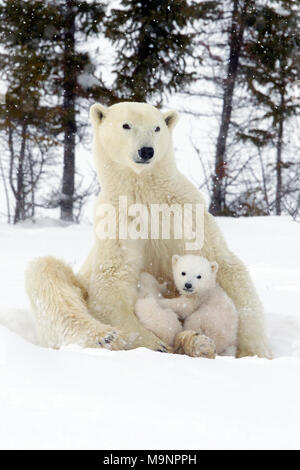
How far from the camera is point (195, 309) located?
2871mm

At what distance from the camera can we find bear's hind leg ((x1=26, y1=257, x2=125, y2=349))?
8.54 feet

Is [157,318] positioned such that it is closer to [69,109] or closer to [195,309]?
[195,309]

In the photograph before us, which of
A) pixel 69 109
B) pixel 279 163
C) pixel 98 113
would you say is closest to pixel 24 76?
pixel 69 109

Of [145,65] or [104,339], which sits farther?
[145,65]

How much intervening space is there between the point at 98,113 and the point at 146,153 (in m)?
0.53

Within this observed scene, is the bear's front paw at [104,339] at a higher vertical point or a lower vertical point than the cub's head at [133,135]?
lower

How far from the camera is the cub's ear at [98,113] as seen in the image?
305 cm

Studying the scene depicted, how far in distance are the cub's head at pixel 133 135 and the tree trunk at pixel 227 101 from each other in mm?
8389

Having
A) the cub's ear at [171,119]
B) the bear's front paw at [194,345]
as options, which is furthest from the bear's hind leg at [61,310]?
A: the cub's ear at [171,119]

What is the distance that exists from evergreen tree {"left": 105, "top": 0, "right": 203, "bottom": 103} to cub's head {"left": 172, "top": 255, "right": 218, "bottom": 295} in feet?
28.5

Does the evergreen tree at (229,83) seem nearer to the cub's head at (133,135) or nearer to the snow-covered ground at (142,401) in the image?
the cub's head at (133,135)

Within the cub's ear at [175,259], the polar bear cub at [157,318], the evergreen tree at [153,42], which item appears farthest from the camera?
the evergreen tree at [153,42]

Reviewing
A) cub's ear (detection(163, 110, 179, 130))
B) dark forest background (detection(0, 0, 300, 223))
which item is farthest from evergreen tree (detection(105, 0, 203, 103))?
cub's ear (detection(163, 110, 179, 130))

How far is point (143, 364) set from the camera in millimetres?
1902
